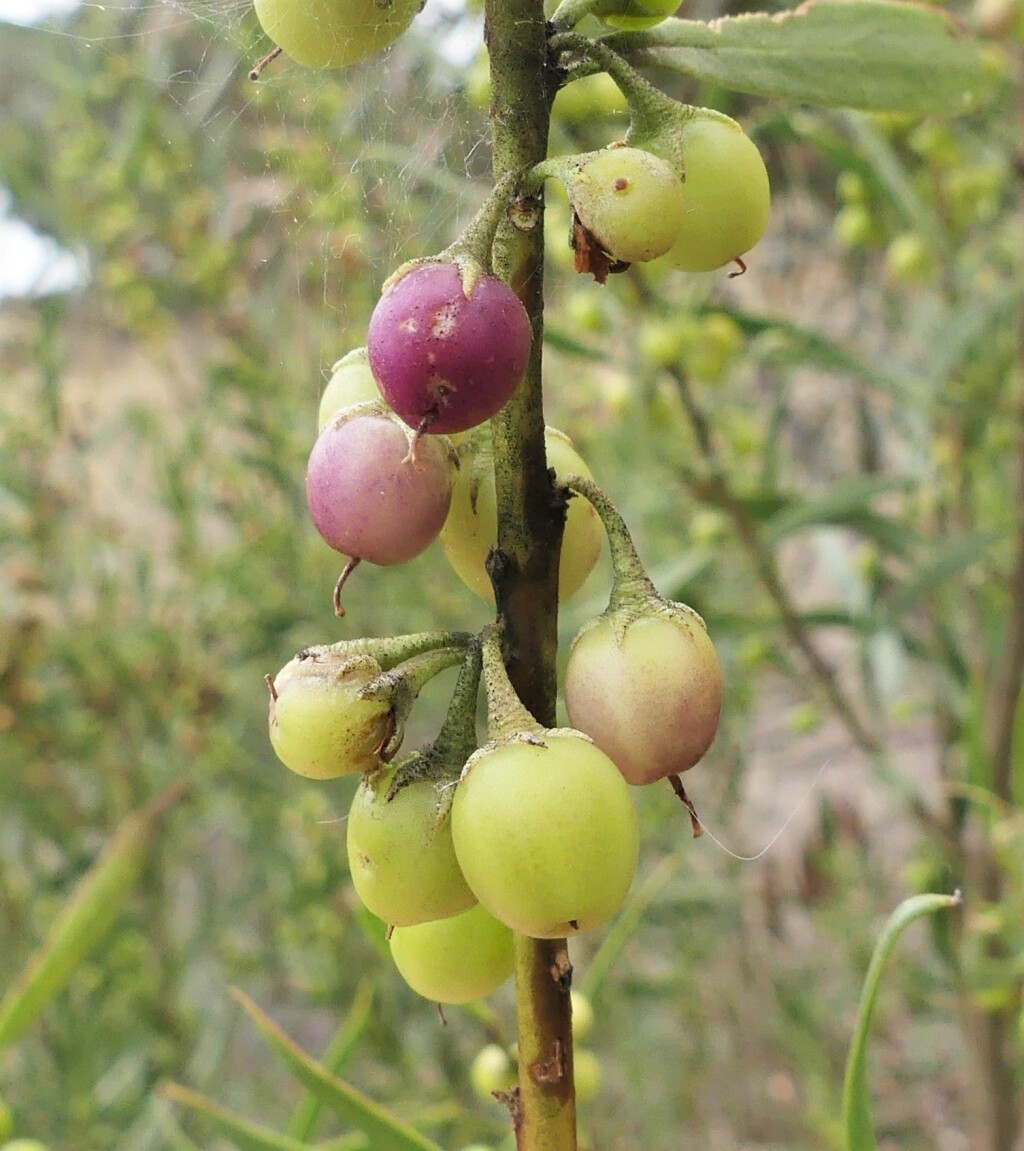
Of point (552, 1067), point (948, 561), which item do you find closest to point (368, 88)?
point (552, 1067)

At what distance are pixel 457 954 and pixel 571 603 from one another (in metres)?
0.93

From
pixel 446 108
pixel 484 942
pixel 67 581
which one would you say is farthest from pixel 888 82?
pixel 67 581

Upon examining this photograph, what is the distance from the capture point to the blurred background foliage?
41.3 inches

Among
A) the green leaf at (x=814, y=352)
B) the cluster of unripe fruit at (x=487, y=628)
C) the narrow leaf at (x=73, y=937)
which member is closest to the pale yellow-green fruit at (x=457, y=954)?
the cluster of unripe fruit at (x=487, y=628)

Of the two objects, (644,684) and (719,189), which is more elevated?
(719,189)

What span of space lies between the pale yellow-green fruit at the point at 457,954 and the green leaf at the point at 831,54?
0.25m

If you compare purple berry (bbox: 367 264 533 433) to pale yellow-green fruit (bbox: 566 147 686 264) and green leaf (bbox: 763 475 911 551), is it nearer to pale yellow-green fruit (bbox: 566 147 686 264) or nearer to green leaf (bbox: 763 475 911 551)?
pale yellow-green fruit (bbox: 566 147 686 264)

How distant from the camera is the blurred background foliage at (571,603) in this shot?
1.05 metres

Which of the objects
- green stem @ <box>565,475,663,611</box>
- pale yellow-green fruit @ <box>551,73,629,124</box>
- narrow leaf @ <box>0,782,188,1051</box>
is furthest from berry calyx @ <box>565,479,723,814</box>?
pale yellow-green fruit @ <box>551,73,629,124</box>

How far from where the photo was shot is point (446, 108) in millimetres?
441

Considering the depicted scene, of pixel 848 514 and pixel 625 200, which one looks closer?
pixel 625 200

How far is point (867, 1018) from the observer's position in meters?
0.33

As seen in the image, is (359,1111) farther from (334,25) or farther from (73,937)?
(334,25)

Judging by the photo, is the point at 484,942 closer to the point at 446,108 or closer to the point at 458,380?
the point at 458,380
